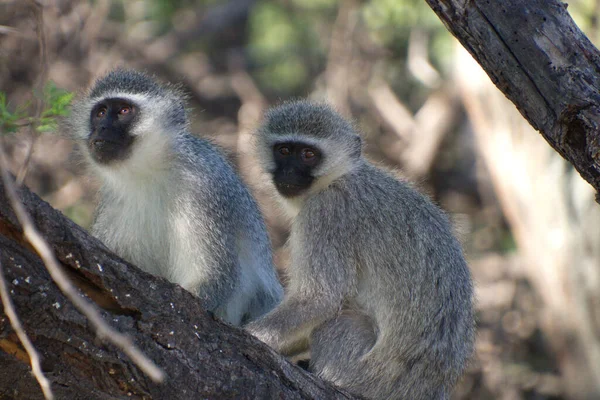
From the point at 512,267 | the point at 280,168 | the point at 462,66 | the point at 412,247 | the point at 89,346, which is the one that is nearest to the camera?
the point at 89,346

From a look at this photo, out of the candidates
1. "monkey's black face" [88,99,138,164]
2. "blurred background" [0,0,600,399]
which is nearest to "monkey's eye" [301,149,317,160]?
"monkey's black face" [88,99,138,164]

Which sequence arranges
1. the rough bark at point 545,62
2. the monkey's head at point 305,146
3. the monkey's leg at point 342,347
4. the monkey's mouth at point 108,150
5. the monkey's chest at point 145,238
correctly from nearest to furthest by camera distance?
the rough bark at point 545,62, the monkey's leg at point 342,347, the monkey's mouth at point 108,150, the monkey's chest at point 145,238, the monkey's head at point 305,146

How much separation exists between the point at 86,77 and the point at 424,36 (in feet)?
11.7

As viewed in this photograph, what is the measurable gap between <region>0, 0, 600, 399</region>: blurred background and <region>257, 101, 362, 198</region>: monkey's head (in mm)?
2236

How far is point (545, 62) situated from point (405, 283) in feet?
4.94

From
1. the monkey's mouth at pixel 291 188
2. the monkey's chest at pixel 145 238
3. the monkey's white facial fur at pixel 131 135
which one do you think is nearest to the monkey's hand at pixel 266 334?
the monkey's chest at pixel 145 238

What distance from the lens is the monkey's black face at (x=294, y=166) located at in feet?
15.6

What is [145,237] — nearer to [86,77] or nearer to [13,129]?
[13,129]

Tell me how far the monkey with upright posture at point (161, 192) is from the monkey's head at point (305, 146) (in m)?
0.32

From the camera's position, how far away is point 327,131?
16.3 feet

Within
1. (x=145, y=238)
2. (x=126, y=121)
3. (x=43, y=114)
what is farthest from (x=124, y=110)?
(x=43, y=114)

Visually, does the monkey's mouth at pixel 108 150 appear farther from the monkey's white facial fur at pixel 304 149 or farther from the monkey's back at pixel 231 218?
the monkey's white facial fur at pixel 304 149

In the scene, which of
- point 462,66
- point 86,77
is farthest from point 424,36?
point 86,77

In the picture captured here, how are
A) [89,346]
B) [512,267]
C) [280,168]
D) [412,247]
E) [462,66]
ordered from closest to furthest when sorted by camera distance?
1. [89,346]
2. [412,247]
3. [280,168]
4. [462,66]
5. [512,267]
